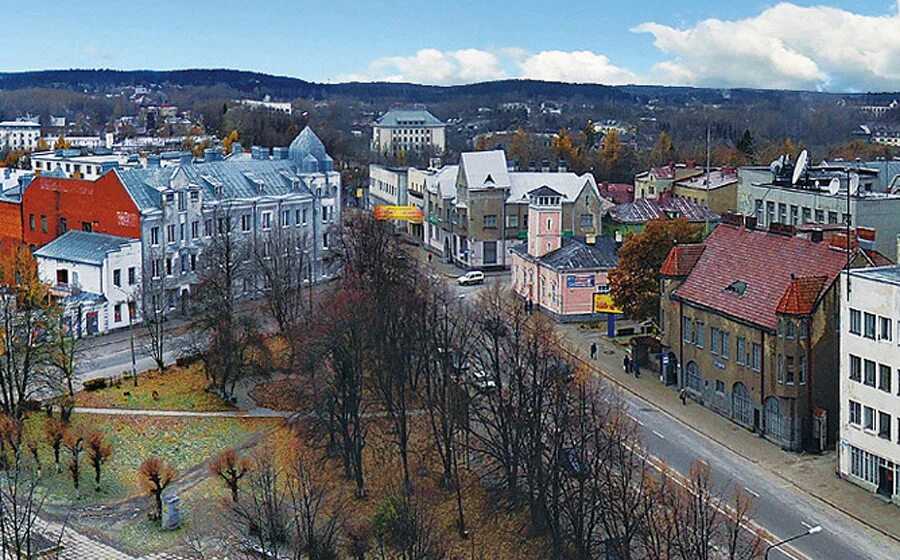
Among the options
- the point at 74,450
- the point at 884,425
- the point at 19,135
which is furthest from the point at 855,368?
the point at 19,135

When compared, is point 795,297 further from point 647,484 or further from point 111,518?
point 111,518

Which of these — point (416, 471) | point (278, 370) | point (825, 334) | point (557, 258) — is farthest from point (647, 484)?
point (557, 258)

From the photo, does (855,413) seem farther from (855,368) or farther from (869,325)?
(869,325)

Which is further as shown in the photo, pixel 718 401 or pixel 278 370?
pixel 278 370

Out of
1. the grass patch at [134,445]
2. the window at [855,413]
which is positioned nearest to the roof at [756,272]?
the window at [855,413]

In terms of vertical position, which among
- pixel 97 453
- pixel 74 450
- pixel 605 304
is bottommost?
pixel 97 453

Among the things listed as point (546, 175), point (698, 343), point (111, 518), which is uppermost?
point (546, 175)
